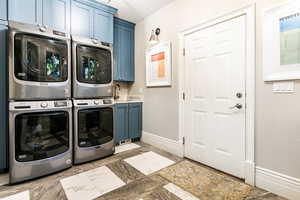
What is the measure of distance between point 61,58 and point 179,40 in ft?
6.01

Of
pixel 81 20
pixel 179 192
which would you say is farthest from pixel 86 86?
pixel 179 192

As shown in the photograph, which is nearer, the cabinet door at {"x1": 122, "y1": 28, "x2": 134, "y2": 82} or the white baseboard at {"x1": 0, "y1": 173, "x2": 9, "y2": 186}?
the white baseboard at {"x1": 0, "y1": 173, "x2": 9, "y2": 186}

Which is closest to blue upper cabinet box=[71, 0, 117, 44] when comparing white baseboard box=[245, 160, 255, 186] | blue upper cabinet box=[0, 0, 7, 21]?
blue upper cabinet box=[0, 0, 7, 21]

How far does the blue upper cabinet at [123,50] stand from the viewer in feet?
10.8

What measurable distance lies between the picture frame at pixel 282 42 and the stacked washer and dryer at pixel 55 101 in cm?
217

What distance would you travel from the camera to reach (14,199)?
4.83ft

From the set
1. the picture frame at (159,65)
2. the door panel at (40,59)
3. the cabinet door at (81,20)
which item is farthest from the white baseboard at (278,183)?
the cabinet door at (81,20)

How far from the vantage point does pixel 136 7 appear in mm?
2828

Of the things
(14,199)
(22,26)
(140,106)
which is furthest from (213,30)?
(14,199)

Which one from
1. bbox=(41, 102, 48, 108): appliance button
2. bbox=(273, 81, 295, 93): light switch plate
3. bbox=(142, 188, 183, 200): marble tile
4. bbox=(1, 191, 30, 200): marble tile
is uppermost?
bbox=(273, 81, 295, 93): light switch plate

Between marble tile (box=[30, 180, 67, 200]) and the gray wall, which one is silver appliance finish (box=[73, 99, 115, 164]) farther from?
the gray wall

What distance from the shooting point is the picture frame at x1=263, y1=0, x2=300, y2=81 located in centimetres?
144

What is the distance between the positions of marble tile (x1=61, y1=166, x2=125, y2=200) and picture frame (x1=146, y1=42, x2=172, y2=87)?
1.74 meters

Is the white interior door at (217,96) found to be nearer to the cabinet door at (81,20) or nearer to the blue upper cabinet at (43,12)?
the cabinet door at (81,20)
